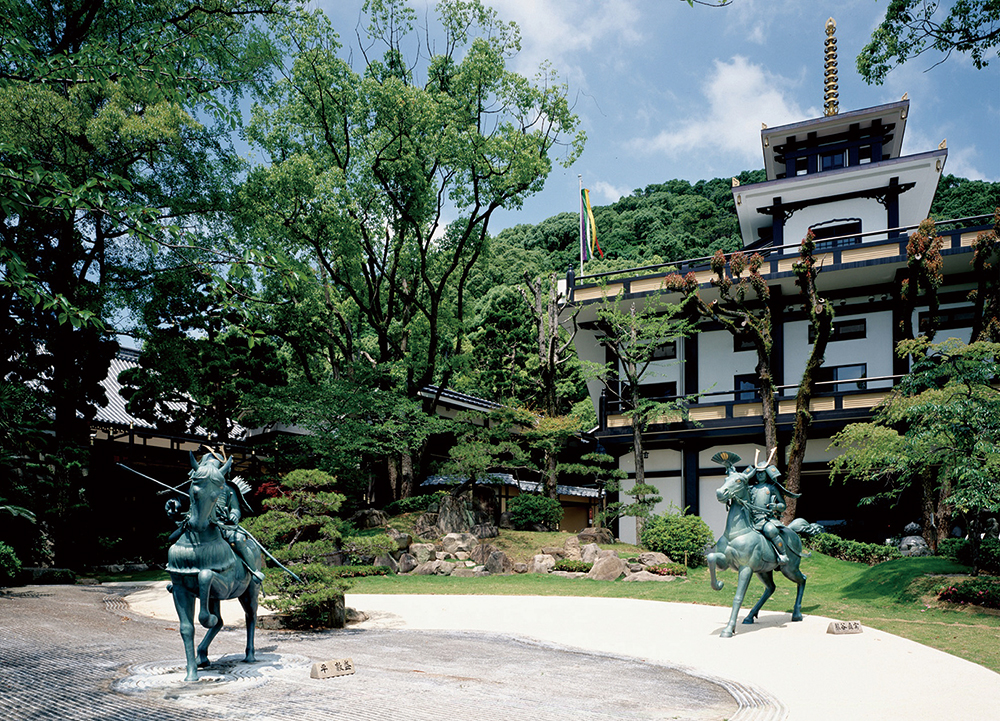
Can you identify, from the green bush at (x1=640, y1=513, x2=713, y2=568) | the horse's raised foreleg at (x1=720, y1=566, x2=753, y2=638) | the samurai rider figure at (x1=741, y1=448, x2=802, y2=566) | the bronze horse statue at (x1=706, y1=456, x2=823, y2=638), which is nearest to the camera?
the horse's raised foreleg at (x1=720, y1=566, x2=753, y2=638)

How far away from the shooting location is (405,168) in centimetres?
2402

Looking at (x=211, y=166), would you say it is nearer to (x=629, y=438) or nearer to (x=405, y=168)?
(x=405, y=168)

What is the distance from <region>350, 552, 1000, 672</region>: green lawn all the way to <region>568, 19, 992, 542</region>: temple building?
4999mm

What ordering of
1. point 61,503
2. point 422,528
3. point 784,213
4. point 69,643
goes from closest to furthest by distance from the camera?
1. point 69,643
2. point 61,503
3. point 422,528
4. point 784,213

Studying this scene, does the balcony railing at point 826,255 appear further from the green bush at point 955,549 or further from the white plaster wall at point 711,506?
the green bush at point 955,549

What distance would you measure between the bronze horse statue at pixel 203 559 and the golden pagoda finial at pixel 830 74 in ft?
91.6

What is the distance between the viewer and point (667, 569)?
17656mm

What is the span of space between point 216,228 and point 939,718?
771 inches

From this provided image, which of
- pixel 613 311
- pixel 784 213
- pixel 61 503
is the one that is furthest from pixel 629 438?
pixel 61 503

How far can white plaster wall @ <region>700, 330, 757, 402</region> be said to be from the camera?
25.1 metres

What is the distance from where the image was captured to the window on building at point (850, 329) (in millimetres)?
23547

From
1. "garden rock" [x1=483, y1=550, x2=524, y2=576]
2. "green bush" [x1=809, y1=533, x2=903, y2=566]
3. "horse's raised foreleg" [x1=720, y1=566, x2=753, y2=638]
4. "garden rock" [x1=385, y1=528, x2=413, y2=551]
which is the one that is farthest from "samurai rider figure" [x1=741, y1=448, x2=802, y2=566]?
"garden rock" [x1=385, y1=528, x2=413, y2=551]

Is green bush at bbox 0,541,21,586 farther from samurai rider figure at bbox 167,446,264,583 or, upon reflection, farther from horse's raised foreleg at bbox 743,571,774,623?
horse's raised foreleg at bbox 743,571,774,623

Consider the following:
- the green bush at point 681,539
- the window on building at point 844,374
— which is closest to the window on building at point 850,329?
the window on building at point 844,374
